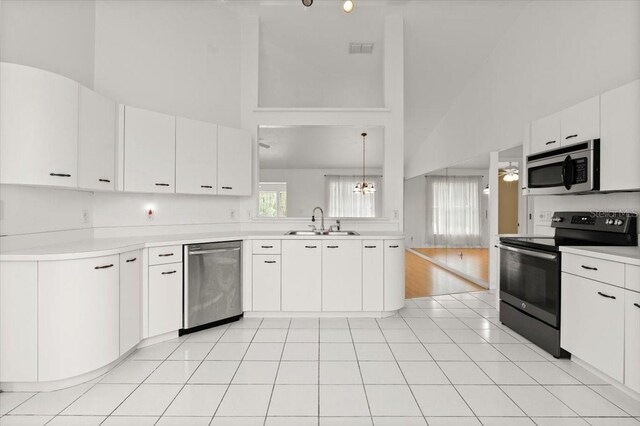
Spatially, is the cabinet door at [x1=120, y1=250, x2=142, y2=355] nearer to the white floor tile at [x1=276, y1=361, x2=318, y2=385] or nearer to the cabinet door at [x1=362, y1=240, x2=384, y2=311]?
the white floor tile at [x1=276, y1=361, x2=318, y2=385]

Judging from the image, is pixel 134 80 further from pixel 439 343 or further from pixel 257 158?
pixel 439 343

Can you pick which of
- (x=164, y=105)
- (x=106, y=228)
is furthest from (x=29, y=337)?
(x=164, y=105)

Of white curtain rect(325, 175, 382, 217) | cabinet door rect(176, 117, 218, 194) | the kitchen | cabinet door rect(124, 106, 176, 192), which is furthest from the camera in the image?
white curtain rect(325, 175, 382, 217)

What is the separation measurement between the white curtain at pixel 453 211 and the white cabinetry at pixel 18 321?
18.3 ft

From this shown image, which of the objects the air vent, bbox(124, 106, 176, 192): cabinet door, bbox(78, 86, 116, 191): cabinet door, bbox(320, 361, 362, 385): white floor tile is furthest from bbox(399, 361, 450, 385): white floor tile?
the air vent

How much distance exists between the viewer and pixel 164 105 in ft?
11.7

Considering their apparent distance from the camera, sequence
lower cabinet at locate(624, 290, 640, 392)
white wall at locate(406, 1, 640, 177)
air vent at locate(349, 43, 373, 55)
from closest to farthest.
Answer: lower cabinet at locate(624, 290, 640, 392)
white wall at locate(406, 1, 640, 177)
air vent at locate(349, 43, 373, 55)

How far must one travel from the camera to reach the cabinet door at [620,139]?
91.0 inches

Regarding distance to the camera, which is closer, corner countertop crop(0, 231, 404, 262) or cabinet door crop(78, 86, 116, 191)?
corner countertop crop(0, 231, 404, 262)

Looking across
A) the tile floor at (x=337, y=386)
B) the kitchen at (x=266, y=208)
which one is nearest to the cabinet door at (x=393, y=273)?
the kitchen at (x=266, y=208)

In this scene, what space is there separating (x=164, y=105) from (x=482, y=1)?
12.8ft

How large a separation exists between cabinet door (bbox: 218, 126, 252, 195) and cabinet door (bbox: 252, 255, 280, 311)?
0.83m

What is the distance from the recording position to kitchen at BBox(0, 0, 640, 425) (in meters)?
2.08

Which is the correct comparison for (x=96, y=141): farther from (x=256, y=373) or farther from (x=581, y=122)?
(x=581, y=122)
